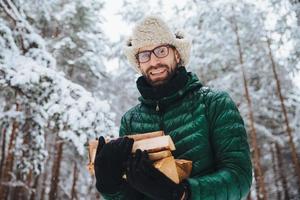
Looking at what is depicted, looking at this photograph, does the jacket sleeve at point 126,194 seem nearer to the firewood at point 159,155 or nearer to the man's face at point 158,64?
the firewood at point 159,155

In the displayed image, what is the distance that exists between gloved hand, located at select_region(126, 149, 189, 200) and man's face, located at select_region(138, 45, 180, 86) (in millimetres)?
801

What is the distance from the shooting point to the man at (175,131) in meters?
1.73

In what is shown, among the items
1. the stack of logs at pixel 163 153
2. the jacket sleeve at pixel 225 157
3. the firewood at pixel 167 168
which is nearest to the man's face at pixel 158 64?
the jacket sleeve at pixel 225 157

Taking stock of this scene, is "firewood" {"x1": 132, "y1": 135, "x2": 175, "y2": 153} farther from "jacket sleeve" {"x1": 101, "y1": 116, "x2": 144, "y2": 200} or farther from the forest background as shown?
the forest background

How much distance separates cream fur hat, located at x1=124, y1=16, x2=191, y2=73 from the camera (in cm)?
245

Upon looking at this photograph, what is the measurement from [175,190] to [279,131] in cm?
2095

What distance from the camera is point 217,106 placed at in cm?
213

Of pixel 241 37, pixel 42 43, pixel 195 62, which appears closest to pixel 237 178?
pixel 42 43

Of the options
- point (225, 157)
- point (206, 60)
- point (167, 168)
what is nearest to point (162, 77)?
point (225, 157)

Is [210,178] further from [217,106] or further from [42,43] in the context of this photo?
[42,43]

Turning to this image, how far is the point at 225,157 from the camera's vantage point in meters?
1.95

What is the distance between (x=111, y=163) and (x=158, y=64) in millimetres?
830

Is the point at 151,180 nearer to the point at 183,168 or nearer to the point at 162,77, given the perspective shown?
the point at 183,168

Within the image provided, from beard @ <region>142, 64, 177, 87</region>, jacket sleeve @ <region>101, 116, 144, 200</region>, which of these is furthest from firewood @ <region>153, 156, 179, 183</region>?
beard @ <region>142, 64, 177, 87</region>
